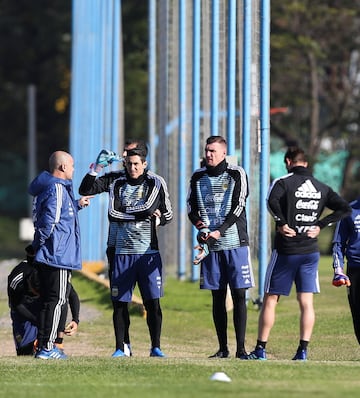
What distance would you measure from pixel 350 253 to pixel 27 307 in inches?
130

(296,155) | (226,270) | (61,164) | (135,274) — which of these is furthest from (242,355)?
(61,164)

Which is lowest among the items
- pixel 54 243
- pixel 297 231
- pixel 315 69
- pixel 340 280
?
pixel 340 280

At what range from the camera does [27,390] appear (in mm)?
11281

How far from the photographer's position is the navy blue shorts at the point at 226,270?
559 inches

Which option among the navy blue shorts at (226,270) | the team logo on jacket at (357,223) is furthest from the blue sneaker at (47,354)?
the team logo on jacket at (357,223)

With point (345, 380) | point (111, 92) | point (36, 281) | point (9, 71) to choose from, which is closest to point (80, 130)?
point (111, 92)

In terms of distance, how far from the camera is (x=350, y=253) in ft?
47.3

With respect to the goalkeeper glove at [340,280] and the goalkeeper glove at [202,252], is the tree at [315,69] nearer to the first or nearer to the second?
the goalkeeper glove at [340,280]

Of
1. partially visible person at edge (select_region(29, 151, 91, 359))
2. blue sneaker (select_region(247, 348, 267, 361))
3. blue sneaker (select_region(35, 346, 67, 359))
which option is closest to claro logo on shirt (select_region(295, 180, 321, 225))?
blue sneaker (select_region(247, 348, 267, 361))

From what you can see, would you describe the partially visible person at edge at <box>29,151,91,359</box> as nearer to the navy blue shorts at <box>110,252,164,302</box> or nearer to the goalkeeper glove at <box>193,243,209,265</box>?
the navy blue shorts at <box>110,252,164,302</box>

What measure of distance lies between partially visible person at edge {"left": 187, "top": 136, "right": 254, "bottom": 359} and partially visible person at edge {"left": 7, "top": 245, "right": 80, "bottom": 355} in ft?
4.66

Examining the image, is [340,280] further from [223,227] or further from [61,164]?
[61,164]

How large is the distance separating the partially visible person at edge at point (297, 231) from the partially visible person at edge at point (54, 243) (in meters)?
1.91

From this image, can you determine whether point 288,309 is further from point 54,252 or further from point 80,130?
point 80,130
